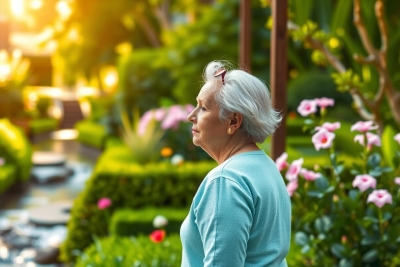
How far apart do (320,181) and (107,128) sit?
14.5 metres

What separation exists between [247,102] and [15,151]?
41.9 ft

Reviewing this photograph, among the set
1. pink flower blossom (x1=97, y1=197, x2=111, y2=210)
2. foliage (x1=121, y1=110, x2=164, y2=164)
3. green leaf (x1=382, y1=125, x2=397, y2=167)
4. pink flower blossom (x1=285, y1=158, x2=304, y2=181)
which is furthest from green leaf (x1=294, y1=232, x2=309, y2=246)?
foliage (x1=121, y1=110, x2=164, y2=164)

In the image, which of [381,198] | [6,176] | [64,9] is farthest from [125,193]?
[64,9]

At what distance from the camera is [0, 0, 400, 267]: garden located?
13.7ft

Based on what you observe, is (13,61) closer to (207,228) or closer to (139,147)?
(139,147)

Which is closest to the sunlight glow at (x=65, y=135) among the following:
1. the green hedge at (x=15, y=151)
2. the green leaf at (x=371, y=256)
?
the green hedge at (x=15, y=151)

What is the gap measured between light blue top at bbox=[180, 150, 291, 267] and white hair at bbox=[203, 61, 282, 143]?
0.24 ft

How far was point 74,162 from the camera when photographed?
19297mm

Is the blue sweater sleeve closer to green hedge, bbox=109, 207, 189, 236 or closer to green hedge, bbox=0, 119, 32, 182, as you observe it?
green hedge, bbox=109, 207, 189, 236

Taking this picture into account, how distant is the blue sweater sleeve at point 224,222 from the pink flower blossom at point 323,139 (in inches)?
83.6

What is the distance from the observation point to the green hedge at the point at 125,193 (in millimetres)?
7480

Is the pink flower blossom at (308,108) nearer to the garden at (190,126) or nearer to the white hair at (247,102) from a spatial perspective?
the garden at (190,126)

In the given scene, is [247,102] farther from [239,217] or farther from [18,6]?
[18,6]

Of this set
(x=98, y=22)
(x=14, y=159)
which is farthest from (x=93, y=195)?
(x=98, y=22)
